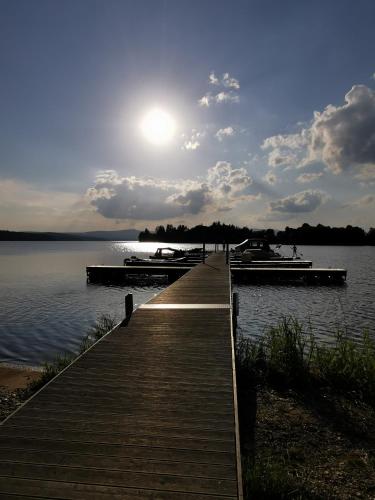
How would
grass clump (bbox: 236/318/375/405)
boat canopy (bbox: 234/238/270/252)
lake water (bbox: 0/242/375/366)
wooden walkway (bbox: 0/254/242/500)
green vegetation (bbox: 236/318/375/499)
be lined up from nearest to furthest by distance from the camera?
1. wooden walkway (bbox: 0/254/242/500)
2. green vegetation (bbox: 236/318/375/499)
3. grass clump (bbox: 236/318/375/405)
4. lake water (bbox: 0/242/375/366)
5. boat canopy (bbox: 234/238/270/252)

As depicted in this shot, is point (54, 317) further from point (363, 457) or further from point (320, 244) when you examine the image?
point (320, 244)

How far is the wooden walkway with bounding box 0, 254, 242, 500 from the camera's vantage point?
3.03 m

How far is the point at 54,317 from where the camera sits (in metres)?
17.8

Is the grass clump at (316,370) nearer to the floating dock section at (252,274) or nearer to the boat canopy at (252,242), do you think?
the floating dock section at (252,274)

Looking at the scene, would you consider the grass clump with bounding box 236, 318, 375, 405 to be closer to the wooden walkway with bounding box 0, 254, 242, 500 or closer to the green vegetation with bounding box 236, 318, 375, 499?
the green vegetation with bounding box 236, 318, 375, 499

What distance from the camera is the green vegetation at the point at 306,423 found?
4211 millimetres

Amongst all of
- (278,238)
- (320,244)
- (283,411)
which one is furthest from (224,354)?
(320,244)

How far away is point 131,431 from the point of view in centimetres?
389

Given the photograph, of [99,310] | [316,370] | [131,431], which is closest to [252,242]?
[99,310]

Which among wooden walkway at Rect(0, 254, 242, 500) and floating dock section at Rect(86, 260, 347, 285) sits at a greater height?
wooden walkway at Rect(0, 254, 242, 500)

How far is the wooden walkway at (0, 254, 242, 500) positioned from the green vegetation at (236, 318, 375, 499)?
99 cm

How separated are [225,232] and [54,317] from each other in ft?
71.4

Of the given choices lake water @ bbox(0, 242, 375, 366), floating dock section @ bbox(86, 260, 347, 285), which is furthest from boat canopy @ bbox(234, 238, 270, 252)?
lake water @ bbox(0, 242, 375, 366)

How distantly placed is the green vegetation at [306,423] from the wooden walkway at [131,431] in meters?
0.99
